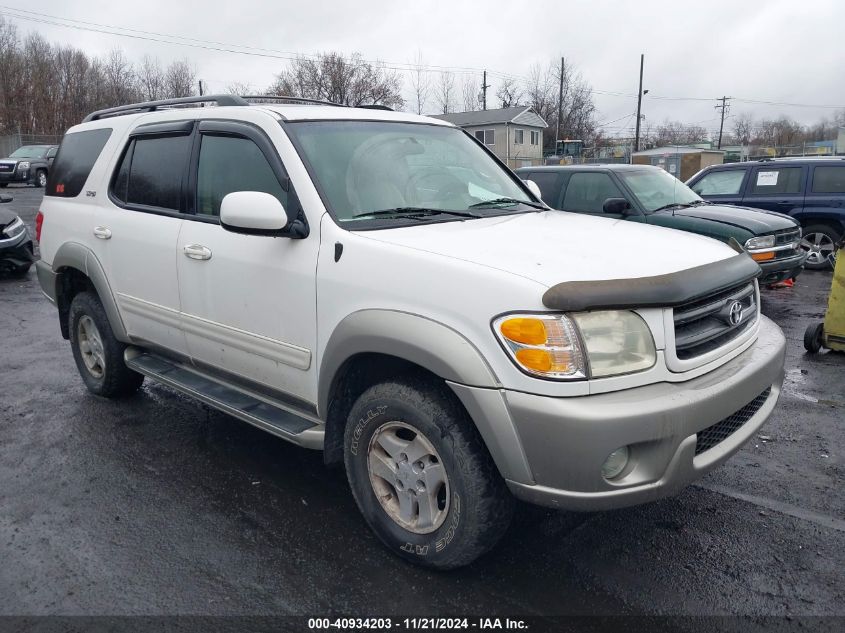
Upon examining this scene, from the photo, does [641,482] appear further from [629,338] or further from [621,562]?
[621,562]

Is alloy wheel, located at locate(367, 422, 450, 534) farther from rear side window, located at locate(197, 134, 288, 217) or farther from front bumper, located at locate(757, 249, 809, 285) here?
front bumper, located at locate(757, 249, 809, 285)

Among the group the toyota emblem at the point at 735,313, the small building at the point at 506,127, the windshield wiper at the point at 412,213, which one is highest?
the small building at the point at 506,127

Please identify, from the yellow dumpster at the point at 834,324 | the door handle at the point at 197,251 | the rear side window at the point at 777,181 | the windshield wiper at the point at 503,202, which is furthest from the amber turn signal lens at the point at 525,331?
the rear side window at the point at 777,181

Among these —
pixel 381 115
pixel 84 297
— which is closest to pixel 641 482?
pixel 381 115

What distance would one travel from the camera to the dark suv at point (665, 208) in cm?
801

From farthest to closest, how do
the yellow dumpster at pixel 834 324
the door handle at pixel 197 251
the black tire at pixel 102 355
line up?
the yellow dumpster at pixel 834 324, the black tire at pixel 102 355, the door handle at pixel 197 251

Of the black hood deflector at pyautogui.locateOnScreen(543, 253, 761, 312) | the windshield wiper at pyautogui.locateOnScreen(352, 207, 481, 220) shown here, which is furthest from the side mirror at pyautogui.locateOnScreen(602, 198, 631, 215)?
the black hood deflector at pyautogui.locateOnScreen(543, 253, 761, 312)

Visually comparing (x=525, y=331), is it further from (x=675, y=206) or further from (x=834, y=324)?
(x=675, y=206)

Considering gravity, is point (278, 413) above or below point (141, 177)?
below

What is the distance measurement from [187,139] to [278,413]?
5.66 feet

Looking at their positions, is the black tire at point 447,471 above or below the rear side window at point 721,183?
below

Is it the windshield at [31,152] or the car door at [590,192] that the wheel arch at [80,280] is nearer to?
the car door at [590,192]

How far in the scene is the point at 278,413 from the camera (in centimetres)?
344

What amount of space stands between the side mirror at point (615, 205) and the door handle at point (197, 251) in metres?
5.34
